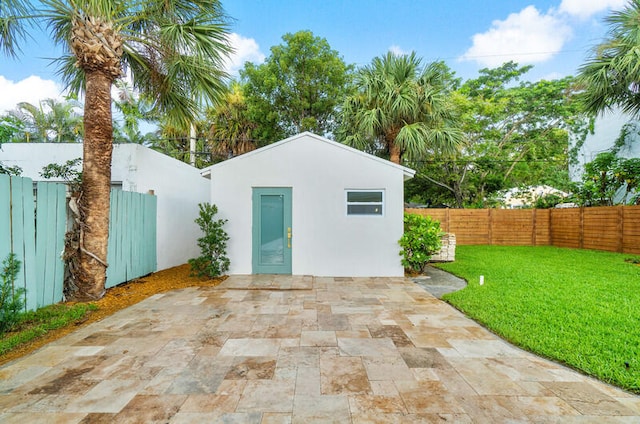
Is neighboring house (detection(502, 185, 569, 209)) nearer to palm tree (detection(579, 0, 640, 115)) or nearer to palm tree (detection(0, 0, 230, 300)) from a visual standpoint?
palm tree (detection(579, 0, 640, 115))

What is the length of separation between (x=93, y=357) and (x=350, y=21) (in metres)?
14.5

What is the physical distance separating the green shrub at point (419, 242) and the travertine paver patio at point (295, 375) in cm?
256

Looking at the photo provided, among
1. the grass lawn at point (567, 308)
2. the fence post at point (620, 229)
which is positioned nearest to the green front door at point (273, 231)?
the grass lawn at point (567, 308)

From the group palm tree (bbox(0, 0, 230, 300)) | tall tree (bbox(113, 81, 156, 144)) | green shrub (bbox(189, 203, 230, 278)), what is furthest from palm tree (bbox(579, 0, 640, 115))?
tall tree (bbox(113, 81, 156, 144))

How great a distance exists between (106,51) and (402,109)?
24.5 feet

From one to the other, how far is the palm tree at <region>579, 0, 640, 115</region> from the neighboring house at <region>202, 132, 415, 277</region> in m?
6.22

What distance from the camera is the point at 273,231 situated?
6996mm

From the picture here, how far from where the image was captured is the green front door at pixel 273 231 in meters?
6.97

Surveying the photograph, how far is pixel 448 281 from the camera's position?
667 centimetres

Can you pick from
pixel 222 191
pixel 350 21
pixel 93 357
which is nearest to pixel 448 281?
pixel 222 191

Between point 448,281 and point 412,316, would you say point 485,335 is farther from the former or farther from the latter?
point 448,281

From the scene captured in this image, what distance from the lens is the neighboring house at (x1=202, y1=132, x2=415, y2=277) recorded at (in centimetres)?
693

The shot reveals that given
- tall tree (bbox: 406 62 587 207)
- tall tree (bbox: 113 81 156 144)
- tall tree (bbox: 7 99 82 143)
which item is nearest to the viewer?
tall tree (bbox: 113 81 156 144)

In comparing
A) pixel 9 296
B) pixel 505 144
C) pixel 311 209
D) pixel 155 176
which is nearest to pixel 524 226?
pixel 505 144
